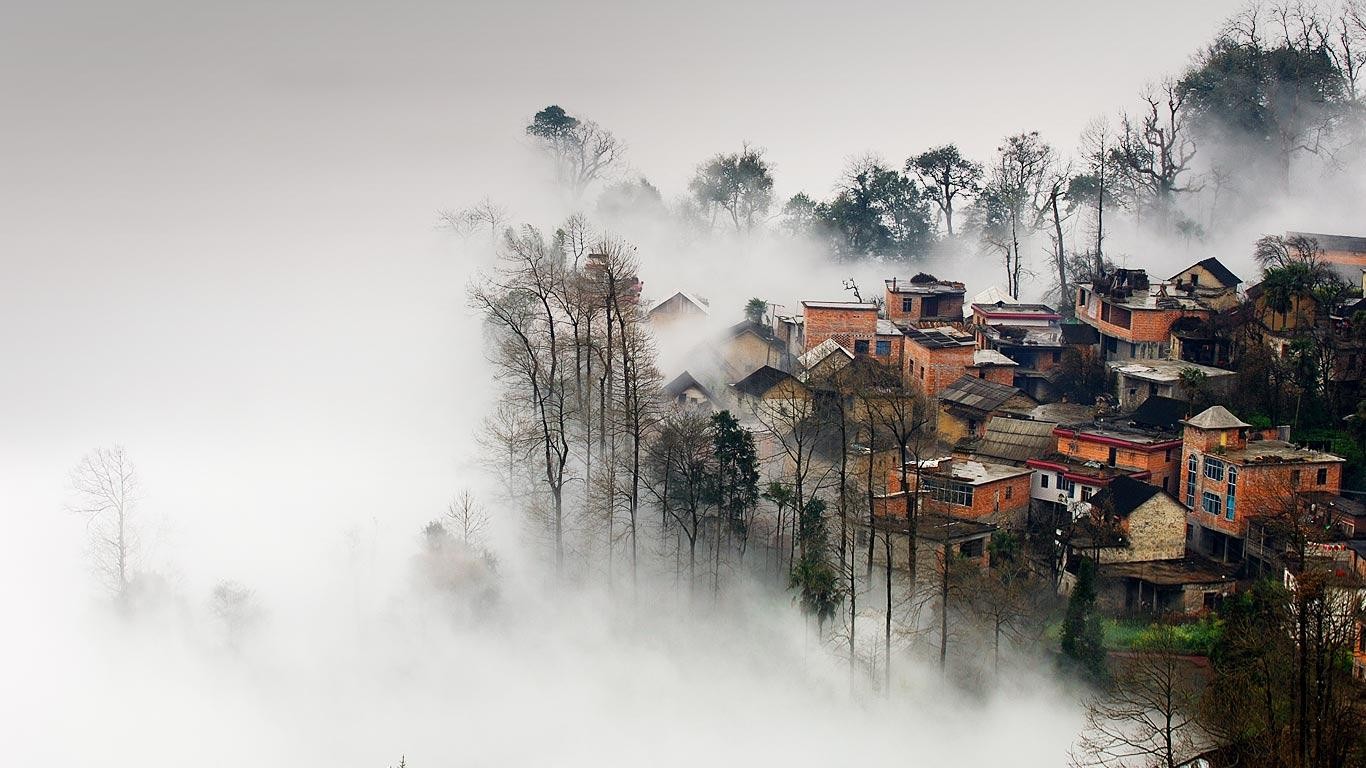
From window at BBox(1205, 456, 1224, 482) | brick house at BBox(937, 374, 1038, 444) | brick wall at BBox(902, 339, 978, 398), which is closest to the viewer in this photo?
window at BBox(1205, 456, 1224, 482)

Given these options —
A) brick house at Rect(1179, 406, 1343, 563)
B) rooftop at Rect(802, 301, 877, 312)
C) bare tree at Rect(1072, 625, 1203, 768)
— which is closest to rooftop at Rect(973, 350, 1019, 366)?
rooftop at Rect(802, 301, 877, 312)

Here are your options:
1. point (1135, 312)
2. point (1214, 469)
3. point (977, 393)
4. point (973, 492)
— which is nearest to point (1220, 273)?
point (1135, 312)

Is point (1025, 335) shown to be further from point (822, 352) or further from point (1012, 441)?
point (1012, 441)

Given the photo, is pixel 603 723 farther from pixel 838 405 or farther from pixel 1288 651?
pixel 1288 651

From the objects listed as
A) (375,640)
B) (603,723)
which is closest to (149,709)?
(375,640)

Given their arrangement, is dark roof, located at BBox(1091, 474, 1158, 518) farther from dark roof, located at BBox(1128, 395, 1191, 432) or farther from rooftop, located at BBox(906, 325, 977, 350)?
rooftop, located at BBox(906, 325, 977, 350)
